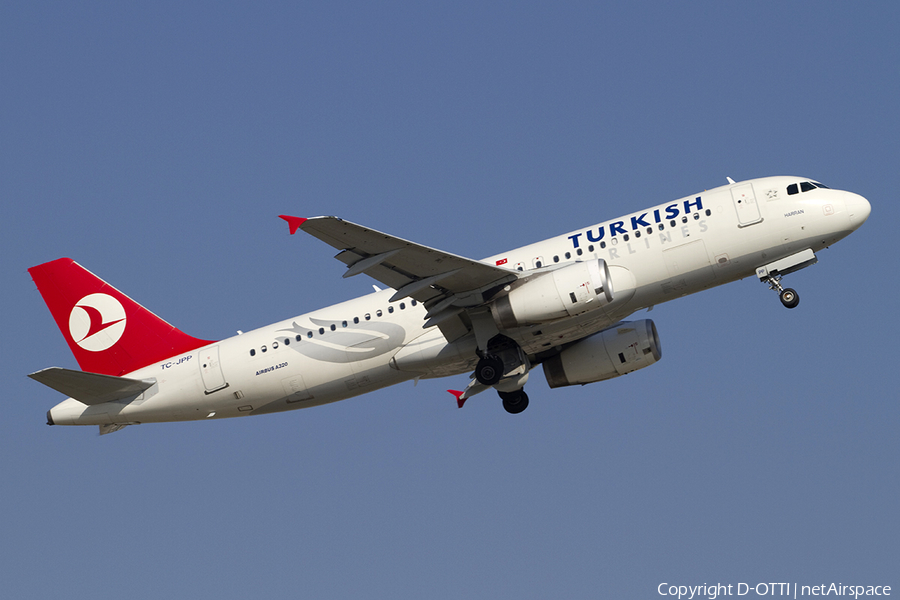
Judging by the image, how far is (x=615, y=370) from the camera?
127ft

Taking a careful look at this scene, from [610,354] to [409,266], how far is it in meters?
9.85

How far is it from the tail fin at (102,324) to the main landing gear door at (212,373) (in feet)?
4.27

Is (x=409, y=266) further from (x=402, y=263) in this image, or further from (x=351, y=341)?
(x=351, y=341)

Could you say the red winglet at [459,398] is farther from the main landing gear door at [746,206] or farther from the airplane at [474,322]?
the main landing gear door at [746,206]

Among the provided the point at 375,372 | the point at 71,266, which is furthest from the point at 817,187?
the point at 71,266

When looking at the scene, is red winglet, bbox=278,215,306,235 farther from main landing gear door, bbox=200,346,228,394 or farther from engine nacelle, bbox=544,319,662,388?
engine nacelle, bbox=544,319,662,388

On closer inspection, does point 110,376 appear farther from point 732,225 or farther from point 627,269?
point 732,225

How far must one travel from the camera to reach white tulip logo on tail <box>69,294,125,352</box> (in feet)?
129

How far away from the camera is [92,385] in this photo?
36.5 m

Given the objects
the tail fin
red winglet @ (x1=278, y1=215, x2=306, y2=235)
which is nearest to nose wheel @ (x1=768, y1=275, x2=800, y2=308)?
red winglet @ (x1=278, y1=215, x2=306, y2=235)

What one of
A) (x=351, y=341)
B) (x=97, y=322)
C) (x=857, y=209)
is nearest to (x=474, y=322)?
(x=351, y=341)

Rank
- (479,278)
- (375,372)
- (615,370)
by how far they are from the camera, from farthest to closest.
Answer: (615,370) < (375,372) < (479,278)

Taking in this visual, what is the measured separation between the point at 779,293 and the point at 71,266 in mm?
26671

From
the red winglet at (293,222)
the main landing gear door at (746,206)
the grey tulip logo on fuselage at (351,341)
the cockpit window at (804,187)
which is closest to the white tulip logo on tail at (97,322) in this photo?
the grey tulip logo on fuselage at (351,341)
